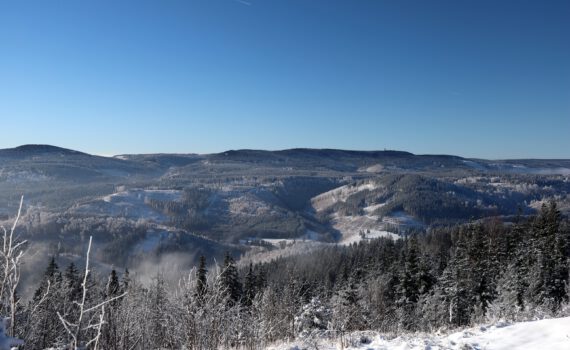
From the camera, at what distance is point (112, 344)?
790 centimetres

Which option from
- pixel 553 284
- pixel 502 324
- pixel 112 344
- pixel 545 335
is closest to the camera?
pixel 112 344

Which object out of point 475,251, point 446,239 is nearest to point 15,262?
point 475,251

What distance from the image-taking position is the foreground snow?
32.0ft

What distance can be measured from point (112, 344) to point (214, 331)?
2296 millimetres

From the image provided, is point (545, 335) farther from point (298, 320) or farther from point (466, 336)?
point (298, 320)

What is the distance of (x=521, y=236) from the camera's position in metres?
52.0

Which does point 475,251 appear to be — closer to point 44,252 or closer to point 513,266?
point 513,266

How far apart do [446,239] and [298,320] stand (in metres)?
73.5

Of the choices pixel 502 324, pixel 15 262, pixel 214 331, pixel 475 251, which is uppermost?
pixel 15 262

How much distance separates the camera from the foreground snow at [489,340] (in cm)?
976

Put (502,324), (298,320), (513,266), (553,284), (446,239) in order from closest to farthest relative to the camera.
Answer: (502,324) → (298,320) → (553,284) → (513,266) → (446,239)

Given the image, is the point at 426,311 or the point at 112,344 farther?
the point at 426,311

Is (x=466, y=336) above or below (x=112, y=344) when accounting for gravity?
below

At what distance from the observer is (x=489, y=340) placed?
Answer: 34.1 feet
